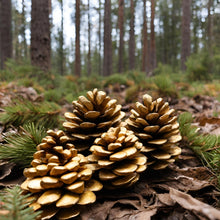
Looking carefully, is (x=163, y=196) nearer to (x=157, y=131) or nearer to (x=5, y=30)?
(x=157, y=131)

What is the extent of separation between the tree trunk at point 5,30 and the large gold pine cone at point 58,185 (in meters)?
7.22

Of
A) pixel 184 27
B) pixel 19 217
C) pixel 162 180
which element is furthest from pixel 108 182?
pixel 184 27

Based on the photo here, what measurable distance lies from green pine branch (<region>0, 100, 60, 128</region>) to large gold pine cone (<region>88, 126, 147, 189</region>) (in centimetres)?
68

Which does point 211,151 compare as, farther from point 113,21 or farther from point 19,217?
point 113,21

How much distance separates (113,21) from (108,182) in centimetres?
280

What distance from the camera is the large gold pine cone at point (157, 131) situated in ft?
3.10

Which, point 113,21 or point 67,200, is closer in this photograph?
point 67,200

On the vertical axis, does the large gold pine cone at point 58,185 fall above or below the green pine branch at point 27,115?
below

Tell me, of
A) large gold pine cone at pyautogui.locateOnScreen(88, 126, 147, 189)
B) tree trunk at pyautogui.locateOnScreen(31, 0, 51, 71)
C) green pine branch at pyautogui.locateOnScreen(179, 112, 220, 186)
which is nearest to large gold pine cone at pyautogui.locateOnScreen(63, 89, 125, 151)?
large gold pine cone at pyautogui.locateOnScreen(88, 126, 147, 189)

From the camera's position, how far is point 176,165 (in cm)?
115

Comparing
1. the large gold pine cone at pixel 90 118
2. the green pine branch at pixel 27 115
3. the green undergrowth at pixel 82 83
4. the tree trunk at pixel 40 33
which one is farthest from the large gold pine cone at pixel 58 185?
the tree trunk at pixel 40 33

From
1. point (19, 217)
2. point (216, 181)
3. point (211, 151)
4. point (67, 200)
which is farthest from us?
point (211, 151)

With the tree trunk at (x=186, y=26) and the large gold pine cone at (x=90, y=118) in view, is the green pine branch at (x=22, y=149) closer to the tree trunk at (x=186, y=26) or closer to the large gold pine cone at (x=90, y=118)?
the large gold pine cone at (x=90, y=118)

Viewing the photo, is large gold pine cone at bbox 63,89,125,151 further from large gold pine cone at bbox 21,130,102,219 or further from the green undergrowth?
the green undergrowth
